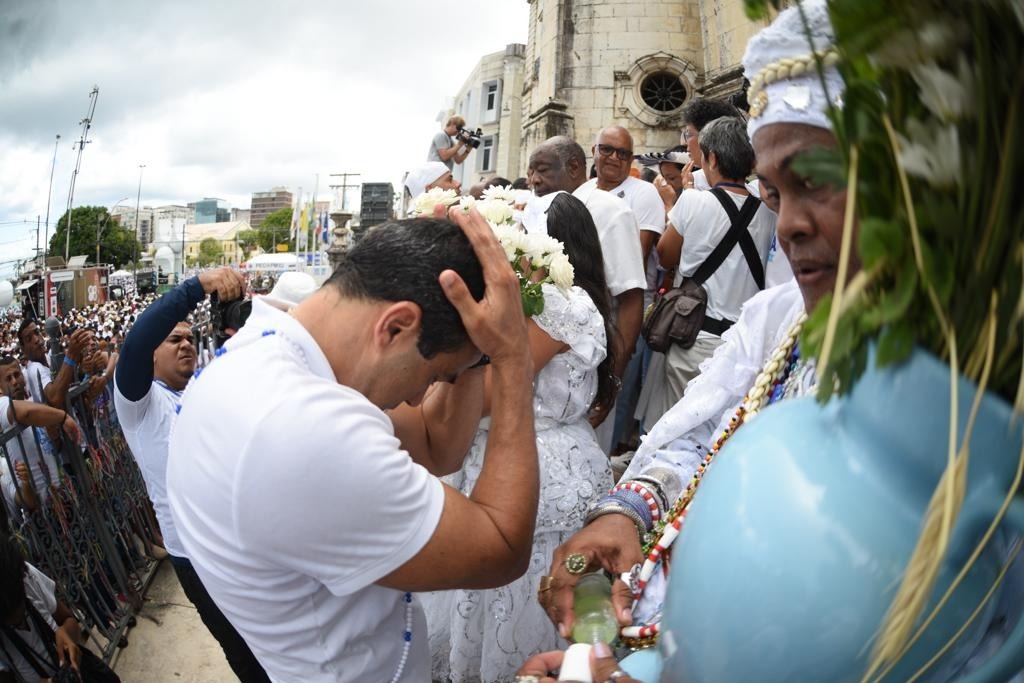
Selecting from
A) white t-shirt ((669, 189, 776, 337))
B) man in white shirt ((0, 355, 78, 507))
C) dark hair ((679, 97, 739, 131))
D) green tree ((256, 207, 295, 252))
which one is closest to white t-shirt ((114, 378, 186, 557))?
man in white shirt ((0, 355, 78, 507))

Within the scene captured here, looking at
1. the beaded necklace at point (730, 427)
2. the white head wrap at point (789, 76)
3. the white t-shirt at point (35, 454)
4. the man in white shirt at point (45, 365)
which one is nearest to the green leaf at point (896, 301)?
the white head wrap at point (789, 76)

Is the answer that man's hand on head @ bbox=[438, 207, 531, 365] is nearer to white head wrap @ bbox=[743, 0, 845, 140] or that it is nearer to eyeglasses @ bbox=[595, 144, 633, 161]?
white head wrap @ bbox=[743, 0, 845, 140]

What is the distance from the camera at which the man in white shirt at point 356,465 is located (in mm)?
1343

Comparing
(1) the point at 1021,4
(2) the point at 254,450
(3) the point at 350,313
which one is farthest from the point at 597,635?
(1) the point at 1021,4

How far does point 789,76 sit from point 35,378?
626cm

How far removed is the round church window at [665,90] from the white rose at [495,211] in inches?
528

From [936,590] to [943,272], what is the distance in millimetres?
338

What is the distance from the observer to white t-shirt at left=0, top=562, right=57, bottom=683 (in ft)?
9.65

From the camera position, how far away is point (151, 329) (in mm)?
3197

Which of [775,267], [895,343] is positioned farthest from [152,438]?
[895,343]

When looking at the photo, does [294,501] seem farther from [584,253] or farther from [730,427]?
[584,253]

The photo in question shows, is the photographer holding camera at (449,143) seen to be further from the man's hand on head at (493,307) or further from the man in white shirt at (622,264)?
the man's hand on head at (493,307)

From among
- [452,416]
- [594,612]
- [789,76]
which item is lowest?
[594,612]

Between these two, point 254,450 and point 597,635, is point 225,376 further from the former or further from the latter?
point 597,635
